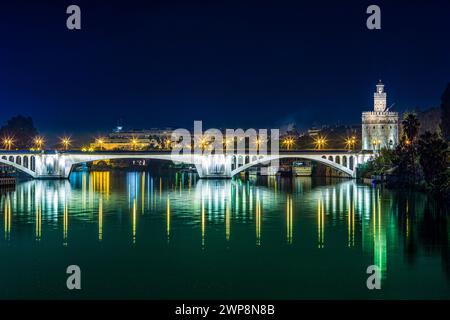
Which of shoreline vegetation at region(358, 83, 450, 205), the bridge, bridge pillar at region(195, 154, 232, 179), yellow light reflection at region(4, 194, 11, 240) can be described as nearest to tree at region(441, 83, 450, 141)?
shoreline vegetation at region(358, 83, 450, 205)

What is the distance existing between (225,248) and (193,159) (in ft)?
204

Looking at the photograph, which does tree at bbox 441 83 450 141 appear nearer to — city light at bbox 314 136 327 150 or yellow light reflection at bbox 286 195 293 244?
city light at bbox 314 136 327 150

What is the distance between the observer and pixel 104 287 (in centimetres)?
2622

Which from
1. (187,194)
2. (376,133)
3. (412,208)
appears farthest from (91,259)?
(376,133)

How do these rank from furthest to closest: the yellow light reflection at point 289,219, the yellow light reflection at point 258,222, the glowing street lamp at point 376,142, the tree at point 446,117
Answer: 1. the glowing street lamp at point 376,142
2. the tree at point 446,117
3. the yellow light reflection at point 289,219
4. the yellow light reflection at point 258,222

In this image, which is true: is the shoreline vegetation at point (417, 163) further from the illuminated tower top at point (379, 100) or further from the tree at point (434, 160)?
the illuminated tower top at point (379, 100)

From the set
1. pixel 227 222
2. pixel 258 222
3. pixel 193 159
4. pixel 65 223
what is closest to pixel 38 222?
pixel 65 223

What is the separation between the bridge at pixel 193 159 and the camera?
94750mm

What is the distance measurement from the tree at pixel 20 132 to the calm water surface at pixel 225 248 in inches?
4057

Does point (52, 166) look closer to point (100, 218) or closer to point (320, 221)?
Result: point (100, 218)

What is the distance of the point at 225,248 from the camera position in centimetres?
3412


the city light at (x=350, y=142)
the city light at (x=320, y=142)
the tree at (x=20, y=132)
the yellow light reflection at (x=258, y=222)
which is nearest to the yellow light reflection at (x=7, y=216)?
the yellow light reflection at (x=258, y=222)

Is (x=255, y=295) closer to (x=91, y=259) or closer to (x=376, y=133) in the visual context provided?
(x=91, y=259)

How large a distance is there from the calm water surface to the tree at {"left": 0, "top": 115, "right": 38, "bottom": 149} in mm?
103040
